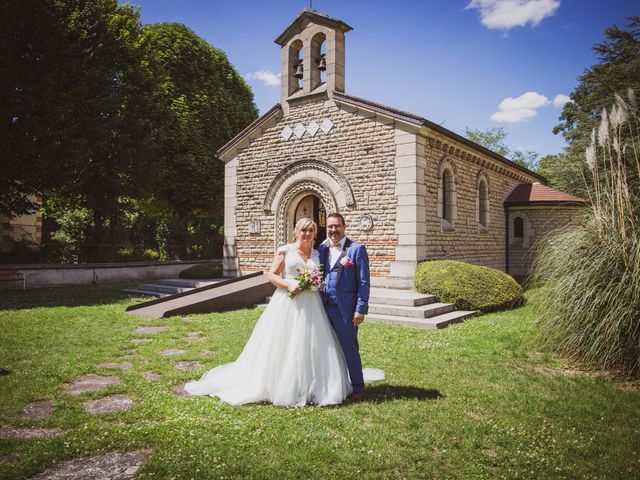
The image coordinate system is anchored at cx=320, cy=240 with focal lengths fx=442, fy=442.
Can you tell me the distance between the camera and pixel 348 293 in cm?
505

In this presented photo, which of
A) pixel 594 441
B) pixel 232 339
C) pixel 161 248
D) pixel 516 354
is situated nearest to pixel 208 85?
pixel 161 248

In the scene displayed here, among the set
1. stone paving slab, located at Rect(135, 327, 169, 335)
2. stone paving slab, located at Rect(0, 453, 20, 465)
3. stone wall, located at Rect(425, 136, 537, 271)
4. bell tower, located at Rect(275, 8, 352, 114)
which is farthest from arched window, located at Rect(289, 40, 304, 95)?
stone paving slab, located at Rect(0, 453, 20, 465)

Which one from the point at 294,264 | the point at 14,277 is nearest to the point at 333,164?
the point at 294,264

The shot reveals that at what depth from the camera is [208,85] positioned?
26328 mm

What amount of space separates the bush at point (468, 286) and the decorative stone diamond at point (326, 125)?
5.48 metres

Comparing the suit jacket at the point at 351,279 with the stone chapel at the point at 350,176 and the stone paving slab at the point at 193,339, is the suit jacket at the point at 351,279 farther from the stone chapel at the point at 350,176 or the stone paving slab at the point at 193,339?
the stone chapel at the point at 350,176

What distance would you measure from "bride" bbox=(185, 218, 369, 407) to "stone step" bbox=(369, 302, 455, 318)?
5049 millimetres

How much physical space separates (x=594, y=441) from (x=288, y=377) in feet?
9.67

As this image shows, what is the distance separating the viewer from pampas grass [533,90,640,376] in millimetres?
5723

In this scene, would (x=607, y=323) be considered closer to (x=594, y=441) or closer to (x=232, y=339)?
(x=594, y=441)

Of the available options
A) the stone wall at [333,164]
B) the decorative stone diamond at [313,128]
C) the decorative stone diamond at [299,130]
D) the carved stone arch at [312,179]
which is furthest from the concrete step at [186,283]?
the decorative stone diamond at [313,128]

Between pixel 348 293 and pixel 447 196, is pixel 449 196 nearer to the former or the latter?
A: pixel 447 196

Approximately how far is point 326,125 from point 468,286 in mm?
6762

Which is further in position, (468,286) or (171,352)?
(468,286)
